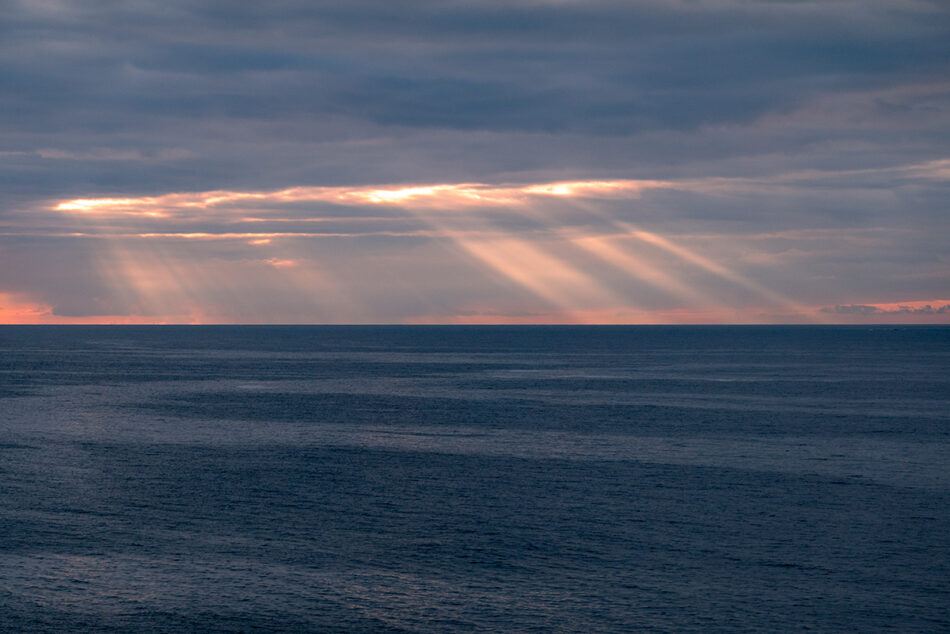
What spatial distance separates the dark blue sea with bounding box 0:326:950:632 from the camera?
3578 centimetres

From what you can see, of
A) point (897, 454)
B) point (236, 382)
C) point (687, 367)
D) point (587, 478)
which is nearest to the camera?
point (587, 478)

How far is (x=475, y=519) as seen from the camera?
4938 centimetres

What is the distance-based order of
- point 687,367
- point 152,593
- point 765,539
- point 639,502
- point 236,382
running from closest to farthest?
point 152,593
point 765,539
point 639,502
point 236,382
point 687,367

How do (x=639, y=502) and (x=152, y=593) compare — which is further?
(x=639, y=502)

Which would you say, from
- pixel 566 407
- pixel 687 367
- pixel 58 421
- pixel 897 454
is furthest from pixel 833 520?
pixel 687 367

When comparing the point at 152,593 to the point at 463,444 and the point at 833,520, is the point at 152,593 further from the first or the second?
the point at 463,444

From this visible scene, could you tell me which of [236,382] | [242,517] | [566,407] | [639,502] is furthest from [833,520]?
[236,382]

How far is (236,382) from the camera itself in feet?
484

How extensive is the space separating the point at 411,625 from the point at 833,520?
25.7m

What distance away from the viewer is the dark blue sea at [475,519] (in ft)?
117

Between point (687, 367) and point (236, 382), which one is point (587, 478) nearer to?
point (236, 382)

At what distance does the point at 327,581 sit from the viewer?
127 ft

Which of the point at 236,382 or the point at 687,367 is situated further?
the point at 687,367

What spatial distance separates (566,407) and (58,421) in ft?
173
